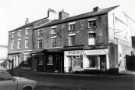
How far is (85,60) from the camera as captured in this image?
23750 millimetres

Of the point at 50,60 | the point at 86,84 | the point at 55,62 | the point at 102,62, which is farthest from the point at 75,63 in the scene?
the point at 86,84

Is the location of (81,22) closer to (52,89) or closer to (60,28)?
(60,28)

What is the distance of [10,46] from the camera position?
38.1 metres

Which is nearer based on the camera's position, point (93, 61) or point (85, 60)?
Answer: point (93, 61)

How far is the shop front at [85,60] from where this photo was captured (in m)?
22.1

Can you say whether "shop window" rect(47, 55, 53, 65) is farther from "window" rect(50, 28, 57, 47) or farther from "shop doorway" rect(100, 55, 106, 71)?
"shop doorway" rect(100, 55, 106, 71)

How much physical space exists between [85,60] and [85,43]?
103 inches

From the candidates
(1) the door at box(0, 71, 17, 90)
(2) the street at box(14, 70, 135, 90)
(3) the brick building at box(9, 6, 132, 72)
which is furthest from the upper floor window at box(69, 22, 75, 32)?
(1) the door at box(0, 71, 17, 90)

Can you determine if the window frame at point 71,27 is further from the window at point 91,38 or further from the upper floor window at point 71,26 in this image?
the window at point 91,38

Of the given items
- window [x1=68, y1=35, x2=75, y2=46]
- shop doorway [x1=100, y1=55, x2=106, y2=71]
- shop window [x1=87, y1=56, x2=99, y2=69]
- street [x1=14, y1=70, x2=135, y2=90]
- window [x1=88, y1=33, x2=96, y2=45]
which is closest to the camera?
street [x1=14, y1=70, x2=135, y2=90]

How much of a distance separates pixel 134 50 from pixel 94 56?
11383 mm

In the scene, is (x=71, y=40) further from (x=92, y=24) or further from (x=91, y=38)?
(x=92, y=24)

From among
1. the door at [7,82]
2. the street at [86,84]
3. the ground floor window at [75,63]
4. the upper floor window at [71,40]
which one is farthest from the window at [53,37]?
the door at [7,82]

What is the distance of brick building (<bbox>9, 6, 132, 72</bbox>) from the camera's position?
22.3m
